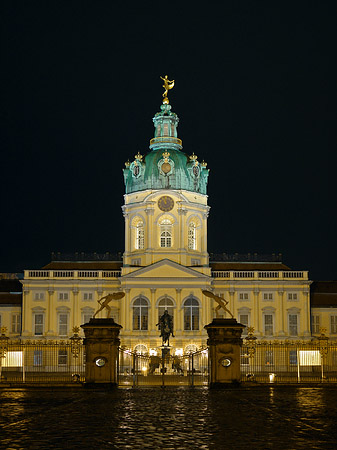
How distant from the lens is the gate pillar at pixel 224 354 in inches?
1284

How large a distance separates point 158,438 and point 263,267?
61199mm

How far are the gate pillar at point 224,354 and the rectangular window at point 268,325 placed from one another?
41.1 metres

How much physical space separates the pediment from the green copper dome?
7846 mm

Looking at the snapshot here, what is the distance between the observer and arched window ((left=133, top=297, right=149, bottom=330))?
70375mm

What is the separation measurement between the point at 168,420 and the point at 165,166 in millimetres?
53643

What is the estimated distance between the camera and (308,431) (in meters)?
18.5

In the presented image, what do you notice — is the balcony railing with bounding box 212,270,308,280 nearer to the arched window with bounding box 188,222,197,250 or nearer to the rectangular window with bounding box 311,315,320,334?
the arched window with bounding box 188,222,197,250

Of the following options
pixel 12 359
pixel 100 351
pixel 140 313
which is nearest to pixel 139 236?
pixel 140 313

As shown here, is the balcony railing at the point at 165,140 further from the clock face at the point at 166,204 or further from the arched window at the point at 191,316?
the arched window at the point at 191,316

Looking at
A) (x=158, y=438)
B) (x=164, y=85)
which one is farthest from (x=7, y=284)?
(x=158, y=438)

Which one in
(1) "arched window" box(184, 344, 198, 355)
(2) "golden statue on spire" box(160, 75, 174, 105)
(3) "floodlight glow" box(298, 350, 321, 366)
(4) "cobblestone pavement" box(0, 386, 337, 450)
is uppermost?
(2) "golden statue on spire" box(160, 75, 174, 105)

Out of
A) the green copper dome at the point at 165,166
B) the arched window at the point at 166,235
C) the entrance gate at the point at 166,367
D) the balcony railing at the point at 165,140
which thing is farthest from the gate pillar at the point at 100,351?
the balcony railing at the point at 165,140

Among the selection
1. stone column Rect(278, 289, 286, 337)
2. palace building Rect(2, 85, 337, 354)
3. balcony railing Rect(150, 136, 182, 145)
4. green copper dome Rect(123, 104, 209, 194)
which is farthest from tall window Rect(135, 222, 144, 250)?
stone column Rect(278, 289, 286, 337)

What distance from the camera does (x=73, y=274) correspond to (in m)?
73.9
